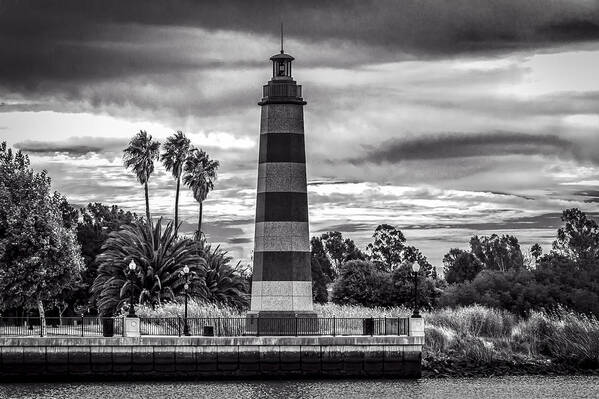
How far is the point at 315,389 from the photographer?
135 ft

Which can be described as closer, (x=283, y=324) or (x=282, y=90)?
(x=283, y=324)

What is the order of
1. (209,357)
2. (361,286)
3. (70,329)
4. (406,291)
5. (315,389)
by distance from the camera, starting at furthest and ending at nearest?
(361,286) → (406,291) → (70,329) → (209,357) → (315,389)

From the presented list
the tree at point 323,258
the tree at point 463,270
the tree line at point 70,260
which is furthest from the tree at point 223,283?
the tree at point 323,258

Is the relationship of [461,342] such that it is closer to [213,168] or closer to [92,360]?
[92,360]

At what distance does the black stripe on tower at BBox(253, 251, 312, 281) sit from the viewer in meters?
46.0

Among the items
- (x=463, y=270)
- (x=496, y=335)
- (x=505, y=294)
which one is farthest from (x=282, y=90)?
(x=463, y=270)

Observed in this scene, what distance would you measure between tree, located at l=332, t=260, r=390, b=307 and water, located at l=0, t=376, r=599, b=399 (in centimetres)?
3086

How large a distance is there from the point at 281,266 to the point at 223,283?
52.3ft

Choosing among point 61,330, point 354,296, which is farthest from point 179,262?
point 354,296

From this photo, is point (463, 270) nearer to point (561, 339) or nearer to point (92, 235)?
point (92, 235)

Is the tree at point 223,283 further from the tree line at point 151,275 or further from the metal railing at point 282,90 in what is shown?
the metal railing at point 282,90

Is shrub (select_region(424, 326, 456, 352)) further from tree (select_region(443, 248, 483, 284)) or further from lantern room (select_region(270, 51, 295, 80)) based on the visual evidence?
tree (select_region(443, 248, 483, 284))

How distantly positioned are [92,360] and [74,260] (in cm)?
1548

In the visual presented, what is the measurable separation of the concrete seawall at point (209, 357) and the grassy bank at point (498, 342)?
103 inches
